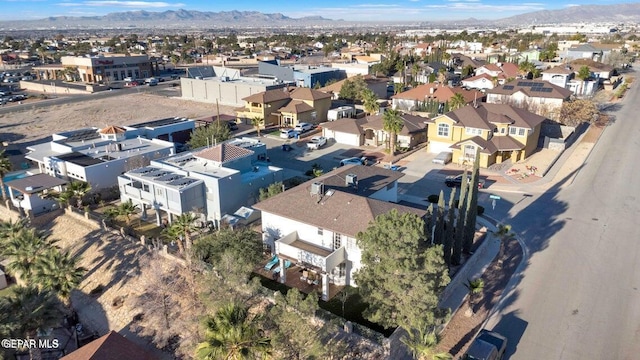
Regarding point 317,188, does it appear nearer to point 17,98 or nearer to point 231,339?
point 231,339

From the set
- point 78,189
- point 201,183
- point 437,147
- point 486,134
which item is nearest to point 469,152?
point 486,134

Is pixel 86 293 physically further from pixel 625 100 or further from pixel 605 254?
pixel 625 100

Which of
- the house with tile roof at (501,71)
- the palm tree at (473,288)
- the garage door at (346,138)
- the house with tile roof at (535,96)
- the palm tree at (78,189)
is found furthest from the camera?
the house with tile roof at (501,71)

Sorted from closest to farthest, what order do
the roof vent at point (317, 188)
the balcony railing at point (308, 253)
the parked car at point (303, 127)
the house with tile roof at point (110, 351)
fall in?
1. the house with tile roof at point (110, 351)
2. the balcony railing at point (308, 253)
3. the roof vent at point (317, 188)
4. the parked car at point (303, 127)

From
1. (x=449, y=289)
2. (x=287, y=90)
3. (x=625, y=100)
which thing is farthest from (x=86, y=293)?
(x=625, y=100)

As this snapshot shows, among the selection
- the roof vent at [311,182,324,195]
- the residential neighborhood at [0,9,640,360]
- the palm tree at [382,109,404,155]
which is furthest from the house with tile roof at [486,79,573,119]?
the roof vent at [311,182,324,195]

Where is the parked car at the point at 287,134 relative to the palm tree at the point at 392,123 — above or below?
below

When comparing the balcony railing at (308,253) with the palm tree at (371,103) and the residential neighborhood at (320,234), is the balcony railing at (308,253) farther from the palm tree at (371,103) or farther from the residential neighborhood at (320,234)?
the palm tree at (371,103)

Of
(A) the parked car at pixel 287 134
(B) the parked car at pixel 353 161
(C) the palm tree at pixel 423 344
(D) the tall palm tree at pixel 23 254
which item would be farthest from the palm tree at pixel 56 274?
(A) the parked car at pixel 287 134
